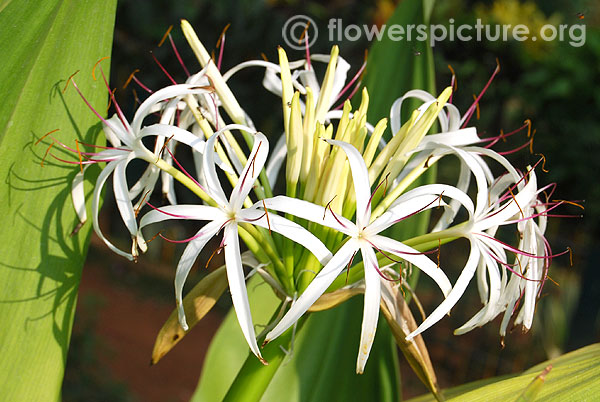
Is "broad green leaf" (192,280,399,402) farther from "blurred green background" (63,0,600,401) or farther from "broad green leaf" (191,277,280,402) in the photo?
"blurred green background" (63,0,600,401)

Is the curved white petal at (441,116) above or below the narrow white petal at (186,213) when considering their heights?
above

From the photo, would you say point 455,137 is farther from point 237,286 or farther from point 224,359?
point 224,359

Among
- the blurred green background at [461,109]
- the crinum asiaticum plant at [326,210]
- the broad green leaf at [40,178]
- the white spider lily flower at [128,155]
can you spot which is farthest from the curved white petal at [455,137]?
the blurred green background at [461,109]

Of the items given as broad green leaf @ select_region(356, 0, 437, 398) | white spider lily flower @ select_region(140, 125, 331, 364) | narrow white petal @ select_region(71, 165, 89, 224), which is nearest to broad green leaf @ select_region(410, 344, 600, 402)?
white spider lily flower @ select_region(140, 125, 331, 364)

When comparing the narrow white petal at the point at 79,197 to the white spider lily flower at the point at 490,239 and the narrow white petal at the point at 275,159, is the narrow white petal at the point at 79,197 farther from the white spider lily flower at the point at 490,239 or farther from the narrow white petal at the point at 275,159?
the white spider lily flower at the point at 490,239

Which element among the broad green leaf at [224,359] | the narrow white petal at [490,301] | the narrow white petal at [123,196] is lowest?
the broad green leaf at [224,359]

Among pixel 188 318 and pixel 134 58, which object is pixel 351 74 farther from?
pixel 188 318
